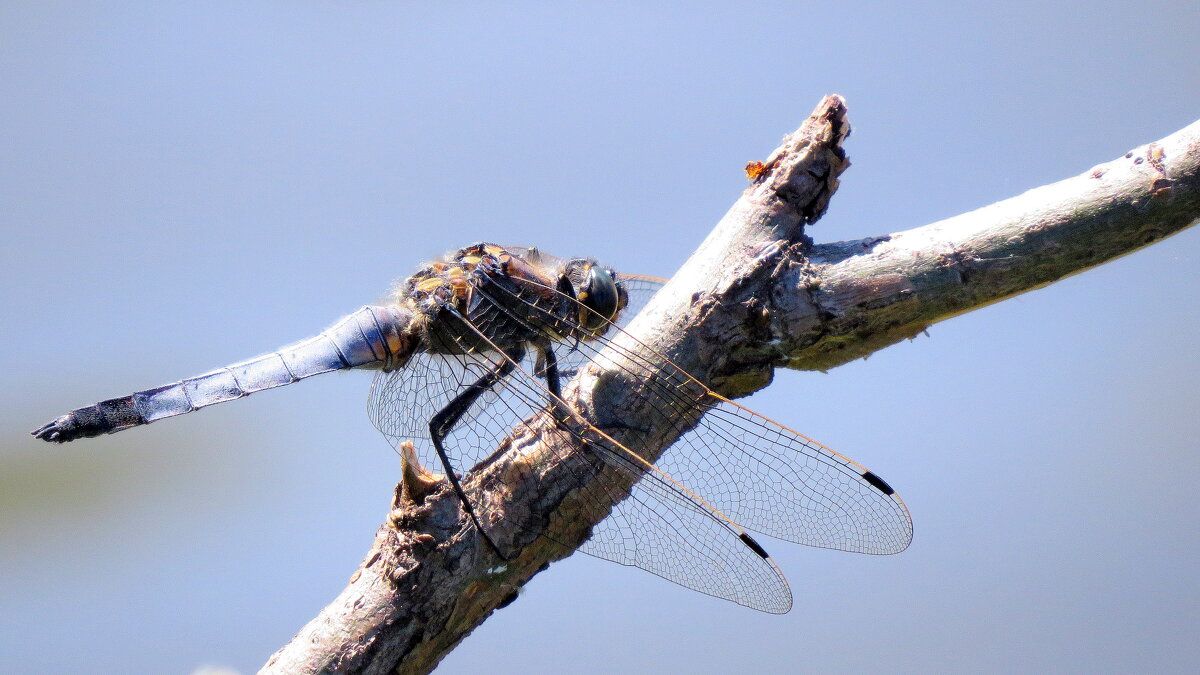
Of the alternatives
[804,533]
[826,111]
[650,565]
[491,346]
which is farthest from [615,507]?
[826,111]

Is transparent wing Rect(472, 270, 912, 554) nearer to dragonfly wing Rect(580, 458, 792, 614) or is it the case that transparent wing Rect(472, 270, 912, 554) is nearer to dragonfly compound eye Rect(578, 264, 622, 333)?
dragonfly wing Rect(580, 458, 792, 614)

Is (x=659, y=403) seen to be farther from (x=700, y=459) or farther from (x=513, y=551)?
(x=513, y=551)

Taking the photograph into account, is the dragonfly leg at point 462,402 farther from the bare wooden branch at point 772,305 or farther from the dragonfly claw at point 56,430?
the dragonfly claw at point 56,430

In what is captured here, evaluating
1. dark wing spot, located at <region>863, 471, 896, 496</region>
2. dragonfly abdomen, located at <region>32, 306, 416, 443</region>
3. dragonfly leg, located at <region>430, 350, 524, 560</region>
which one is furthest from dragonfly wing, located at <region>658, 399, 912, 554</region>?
dragonfly abdomen, located at <region>32, 306, 416, 443</region>

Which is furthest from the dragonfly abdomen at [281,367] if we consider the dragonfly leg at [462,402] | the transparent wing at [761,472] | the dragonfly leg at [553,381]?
the transparent wing at [761,472]

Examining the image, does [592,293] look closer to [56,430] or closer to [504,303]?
[504,303]

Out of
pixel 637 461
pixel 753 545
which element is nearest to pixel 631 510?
pixel 637 461
